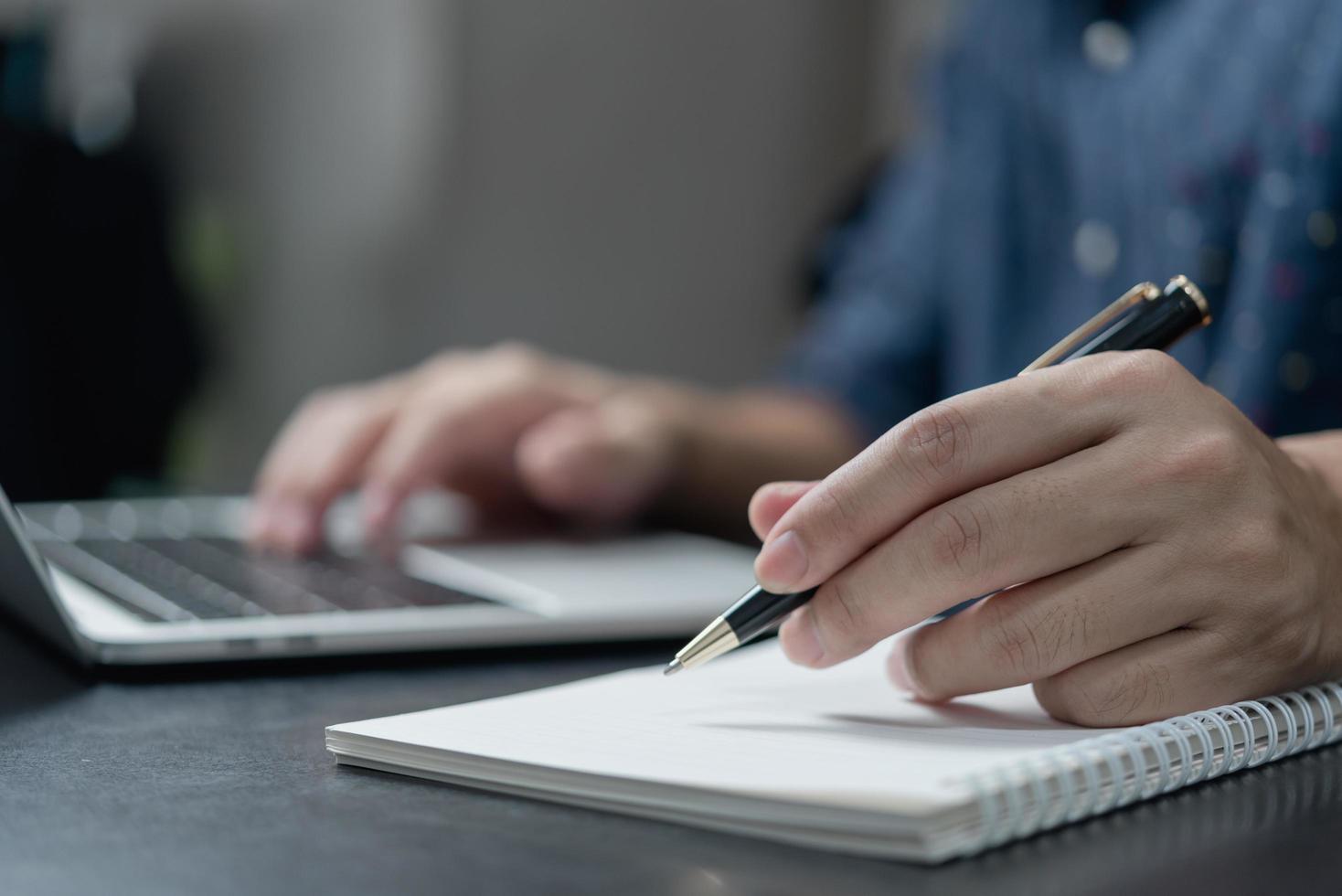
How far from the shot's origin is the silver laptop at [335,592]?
0.55 m

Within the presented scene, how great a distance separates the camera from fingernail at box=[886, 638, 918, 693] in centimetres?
44

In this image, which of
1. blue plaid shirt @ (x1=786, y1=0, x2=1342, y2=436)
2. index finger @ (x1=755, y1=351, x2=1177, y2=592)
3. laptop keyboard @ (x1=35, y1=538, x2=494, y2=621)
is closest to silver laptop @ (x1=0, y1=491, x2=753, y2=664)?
laptop keyboard @ (x1=35, y1=538, x2=494, y2=621)

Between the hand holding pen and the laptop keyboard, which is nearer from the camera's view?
the hand holding pen

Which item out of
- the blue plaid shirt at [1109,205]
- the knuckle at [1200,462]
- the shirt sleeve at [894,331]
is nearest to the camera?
the knuckle at [1200,462]

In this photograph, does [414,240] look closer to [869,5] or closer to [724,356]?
[724,356]

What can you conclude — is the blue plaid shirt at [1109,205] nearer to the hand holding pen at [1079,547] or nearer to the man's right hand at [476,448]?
the man's right hand at [476,448]

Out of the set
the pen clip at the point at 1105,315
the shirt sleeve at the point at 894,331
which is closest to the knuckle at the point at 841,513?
the pen clip at the point at 1105,315

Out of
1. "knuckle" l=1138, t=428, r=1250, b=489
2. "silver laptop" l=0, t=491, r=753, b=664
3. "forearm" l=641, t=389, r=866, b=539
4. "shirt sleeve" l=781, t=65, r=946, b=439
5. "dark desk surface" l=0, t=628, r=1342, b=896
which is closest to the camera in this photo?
"dark desk surface" l=0, t=628, r=1342, b=896

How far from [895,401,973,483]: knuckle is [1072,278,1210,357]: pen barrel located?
0.08 metres

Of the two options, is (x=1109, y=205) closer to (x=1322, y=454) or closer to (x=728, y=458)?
(x=728, y=458)

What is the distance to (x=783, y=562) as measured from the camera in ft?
1.35

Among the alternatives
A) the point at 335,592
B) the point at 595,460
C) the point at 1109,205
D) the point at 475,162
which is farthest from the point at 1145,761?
the point at 475,162

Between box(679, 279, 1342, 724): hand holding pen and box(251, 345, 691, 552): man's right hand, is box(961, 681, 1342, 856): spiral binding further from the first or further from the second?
box(251, 345, 691, 552): man's right hand

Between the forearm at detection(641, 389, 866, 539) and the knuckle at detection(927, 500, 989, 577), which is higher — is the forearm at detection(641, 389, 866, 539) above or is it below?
above
